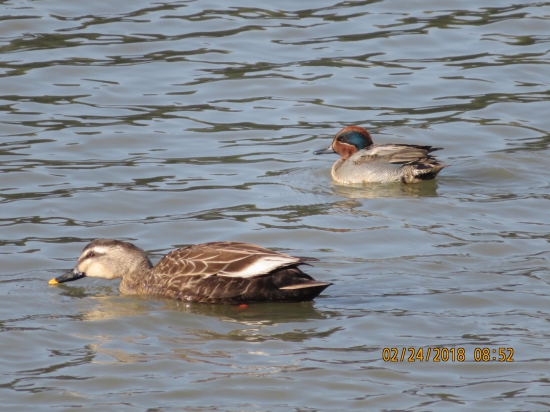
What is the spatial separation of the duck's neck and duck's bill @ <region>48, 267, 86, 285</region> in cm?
38

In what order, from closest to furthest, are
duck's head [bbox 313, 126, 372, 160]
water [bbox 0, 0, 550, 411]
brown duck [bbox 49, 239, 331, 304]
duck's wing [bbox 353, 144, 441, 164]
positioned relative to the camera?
water [bbox 0, 0, 550, 411] < brown duck [bbox 49, 239, 331, 304] < duck's wing [bbox 353, 144, 441, 164] < duck's head [bbox 313, 126, 372, 160]

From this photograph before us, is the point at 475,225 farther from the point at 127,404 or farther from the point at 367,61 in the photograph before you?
the point at 367,61

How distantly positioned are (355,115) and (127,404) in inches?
370

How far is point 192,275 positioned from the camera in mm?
9266

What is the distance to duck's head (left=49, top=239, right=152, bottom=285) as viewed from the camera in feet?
32.0

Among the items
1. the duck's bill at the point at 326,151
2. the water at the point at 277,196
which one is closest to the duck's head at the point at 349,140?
the duck's bill at the point at 326,151

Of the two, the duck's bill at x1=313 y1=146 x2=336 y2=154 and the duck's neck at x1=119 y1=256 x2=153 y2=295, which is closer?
the duck's neck at x1=119 y1=256 x2=153 y2=295

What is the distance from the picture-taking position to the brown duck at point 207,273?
8969mm

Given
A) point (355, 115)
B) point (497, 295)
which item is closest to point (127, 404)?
point (497, 295)

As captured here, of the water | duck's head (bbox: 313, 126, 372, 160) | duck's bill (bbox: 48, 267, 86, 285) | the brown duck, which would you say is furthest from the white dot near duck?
duck's bill (bbox: 48, 267, 86, 285)

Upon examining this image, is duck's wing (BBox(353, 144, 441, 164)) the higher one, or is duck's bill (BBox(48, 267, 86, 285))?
duck's wing (BBox(353, 144, 441, 164))

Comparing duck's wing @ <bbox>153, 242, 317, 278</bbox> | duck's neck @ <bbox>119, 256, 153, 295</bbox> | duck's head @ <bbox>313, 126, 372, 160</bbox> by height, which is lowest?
duck's neck @ <bbox>119, 256, 153, 295</bbox>

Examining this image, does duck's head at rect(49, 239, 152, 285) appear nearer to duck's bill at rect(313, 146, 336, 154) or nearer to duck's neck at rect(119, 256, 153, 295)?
duck's neck at rect(119, 256, 153, 295)

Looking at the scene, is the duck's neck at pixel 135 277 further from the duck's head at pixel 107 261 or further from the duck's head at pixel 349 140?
the duck's head at pixel 349 140
